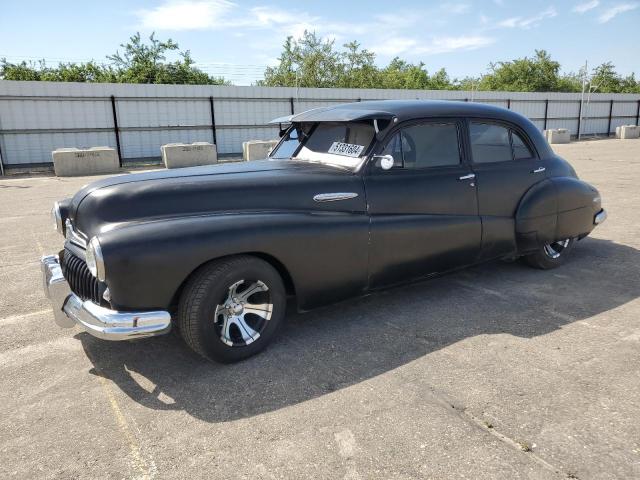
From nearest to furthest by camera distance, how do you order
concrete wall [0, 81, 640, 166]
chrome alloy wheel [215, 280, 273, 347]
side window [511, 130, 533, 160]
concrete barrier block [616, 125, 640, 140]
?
chrome alloy wheel [215, 280, 273, 347] < side window [511, 130, 533, 160] < concrete wall [0, 81, 640, 166] < concrete barrier block [616, 125, 640, 140]

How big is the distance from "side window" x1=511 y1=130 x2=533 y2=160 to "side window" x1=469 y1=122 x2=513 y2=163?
7 cm

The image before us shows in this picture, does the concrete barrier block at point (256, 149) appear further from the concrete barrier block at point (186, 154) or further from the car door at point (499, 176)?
the car door at point (499, 176)

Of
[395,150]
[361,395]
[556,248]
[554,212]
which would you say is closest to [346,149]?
[395,150]

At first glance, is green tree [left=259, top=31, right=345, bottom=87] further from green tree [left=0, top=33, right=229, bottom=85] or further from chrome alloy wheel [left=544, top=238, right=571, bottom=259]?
chrome alloy wheel [left=544, top=238, right=571, bottom=259]

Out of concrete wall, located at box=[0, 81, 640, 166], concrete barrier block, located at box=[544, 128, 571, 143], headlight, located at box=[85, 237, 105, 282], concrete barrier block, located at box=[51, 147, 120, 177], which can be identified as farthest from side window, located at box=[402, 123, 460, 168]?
concrete barrier block, located at box=[544, 128, 571, 143]

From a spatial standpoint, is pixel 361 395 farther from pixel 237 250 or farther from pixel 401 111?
pixel 401 111

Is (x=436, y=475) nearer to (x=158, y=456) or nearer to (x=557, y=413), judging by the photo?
(x=557, y=413)

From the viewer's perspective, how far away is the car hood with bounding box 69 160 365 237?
3.08 metres

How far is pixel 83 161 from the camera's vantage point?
15711mm

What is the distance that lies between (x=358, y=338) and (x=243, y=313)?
2.97 feet

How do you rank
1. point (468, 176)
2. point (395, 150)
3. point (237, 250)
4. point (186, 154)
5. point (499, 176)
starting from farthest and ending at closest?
point (186, 154)
point (499, 176)
point (468, 176)
point (395, 150)
point (237, 250)

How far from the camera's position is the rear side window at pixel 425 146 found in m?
3.91

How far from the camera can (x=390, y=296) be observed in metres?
4.45

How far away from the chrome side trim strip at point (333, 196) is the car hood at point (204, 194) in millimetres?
23
